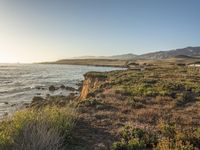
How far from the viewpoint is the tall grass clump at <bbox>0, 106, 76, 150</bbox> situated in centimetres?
679

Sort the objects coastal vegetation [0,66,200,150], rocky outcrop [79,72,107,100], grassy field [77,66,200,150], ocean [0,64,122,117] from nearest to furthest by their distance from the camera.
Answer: coastal vegetation [0,66,200,150] → grassy field [77,66,200,150] → rocky outcrop [79,72,107,100] → ocean [0,64,122,117]

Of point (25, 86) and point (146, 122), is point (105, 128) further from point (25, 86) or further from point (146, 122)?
point (25, 86)

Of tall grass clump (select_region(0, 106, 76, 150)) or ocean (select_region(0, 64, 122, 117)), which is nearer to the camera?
tall grass clump (select_region(0, 106, 76, 150))

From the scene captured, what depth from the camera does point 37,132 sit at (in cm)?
736

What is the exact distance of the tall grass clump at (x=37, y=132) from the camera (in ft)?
22.3

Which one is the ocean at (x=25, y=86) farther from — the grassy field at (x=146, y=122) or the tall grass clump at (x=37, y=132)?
the tall grass clump at (x=37, y=132)

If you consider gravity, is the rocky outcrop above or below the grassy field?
below

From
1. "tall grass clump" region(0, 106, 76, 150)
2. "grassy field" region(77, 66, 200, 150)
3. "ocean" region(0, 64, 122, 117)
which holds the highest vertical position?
"tall grass clump" region(0, 106, 76, 150)

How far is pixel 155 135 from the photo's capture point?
8.79 metres

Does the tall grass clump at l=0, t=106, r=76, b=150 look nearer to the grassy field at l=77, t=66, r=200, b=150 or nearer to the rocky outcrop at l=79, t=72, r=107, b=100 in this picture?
the grassy field at l=77, t=66, r=200, b=150

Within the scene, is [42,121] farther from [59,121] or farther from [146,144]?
[146,144]

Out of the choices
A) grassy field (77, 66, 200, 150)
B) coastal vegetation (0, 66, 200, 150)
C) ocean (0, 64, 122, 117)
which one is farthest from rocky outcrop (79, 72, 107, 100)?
coastal vegetation (0, 66, 200, 150)

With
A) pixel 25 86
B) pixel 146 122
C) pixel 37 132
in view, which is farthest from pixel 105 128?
pixel 25 86

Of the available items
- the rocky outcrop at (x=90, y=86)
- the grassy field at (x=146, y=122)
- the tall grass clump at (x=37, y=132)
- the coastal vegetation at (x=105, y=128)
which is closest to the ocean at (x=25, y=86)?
the rocky outcrop at (x=90, y=86)
